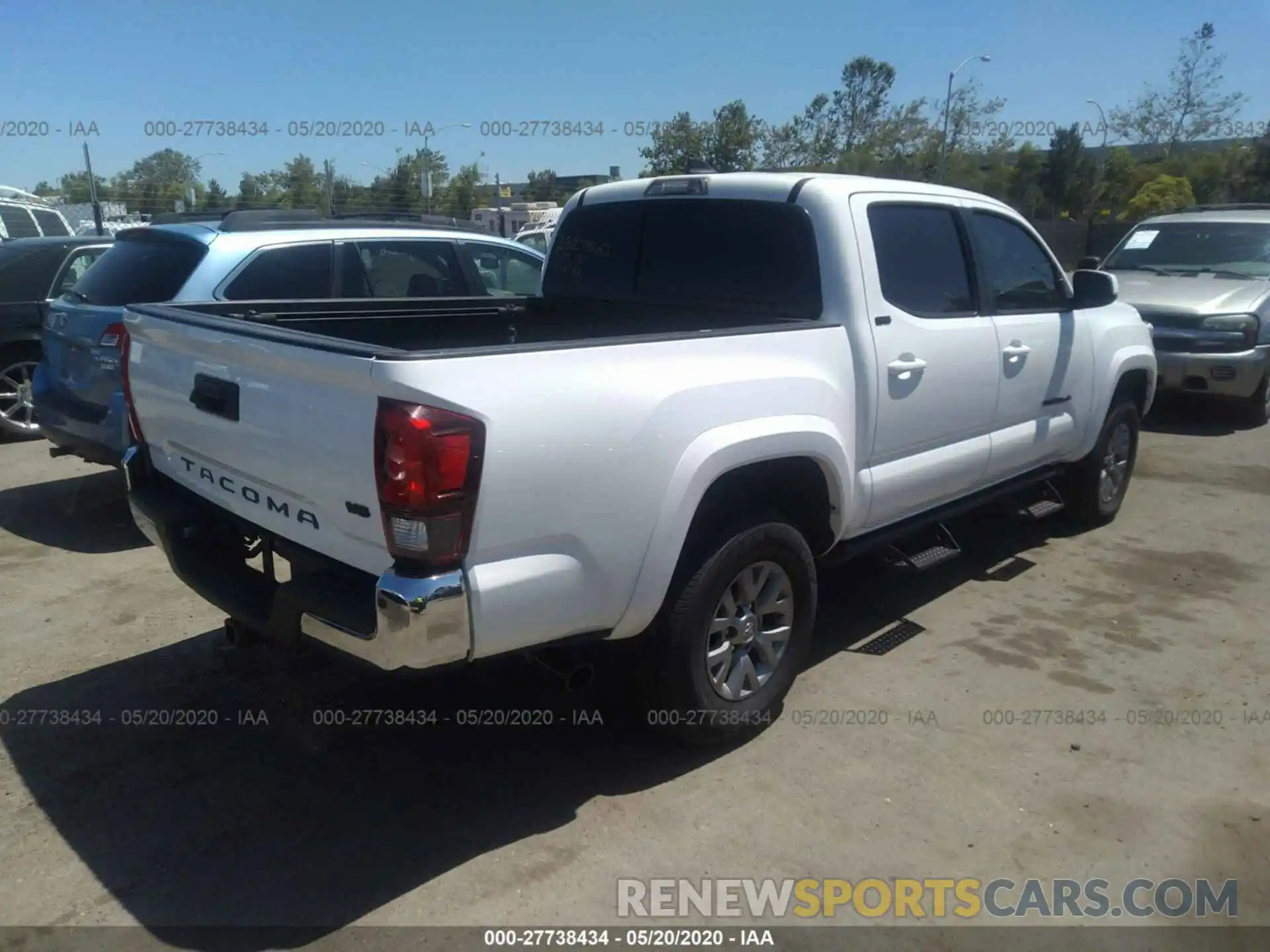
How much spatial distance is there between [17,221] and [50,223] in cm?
68

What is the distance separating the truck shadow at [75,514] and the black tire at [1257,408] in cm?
978

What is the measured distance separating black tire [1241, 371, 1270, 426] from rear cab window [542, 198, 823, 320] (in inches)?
303

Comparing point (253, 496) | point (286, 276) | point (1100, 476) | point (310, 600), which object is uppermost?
point (286, 276)

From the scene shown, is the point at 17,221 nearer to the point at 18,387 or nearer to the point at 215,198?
the point at 18,387

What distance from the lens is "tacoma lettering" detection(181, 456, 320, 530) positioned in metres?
2.91

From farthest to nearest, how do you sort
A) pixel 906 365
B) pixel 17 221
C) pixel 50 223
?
pixel 50 223, pixel 17 221, pixel 906 365

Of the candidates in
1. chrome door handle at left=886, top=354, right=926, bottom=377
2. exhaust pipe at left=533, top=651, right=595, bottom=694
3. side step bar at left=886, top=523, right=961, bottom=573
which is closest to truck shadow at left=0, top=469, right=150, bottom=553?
exhaust pipe at left=533, top=651, right=595, bottom=694

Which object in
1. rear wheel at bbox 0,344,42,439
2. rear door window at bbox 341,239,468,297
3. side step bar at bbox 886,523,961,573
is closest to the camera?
side step bar at bbox 886,523,961,573

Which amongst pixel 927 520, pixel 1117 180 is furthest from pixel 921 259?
pixel 1117 180

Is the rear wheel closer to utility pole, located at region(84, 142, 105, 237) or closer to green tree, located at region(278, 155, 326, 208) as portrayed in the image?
utility pole, located at region(84, 142, 105, 237)

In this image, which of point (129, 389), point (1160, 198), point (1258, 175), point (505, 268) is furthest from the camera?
point (1258, 175)

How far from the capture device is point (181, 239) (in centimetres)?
568

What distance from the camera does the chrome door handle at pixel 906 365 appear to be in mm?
3975

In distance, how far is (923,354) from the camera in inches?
163
